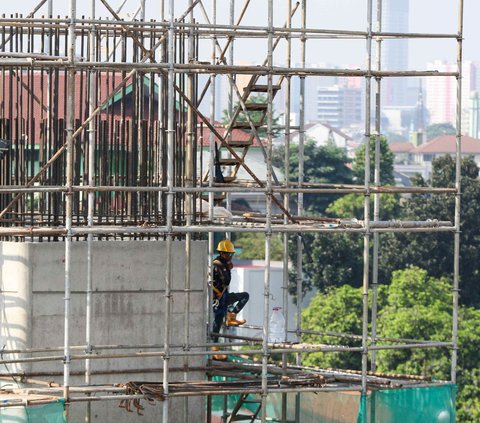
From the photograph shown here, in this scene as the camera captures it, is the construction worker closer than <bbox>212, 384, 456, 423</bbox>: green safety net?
No

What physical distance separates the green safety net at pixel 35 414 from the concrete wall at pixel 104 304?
5.57 ft

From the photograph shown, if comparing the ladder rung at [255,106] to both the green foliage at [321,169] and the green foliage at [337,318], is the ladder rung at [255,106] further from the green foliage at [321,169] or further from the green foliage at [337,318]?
the green foliage at [321,169]

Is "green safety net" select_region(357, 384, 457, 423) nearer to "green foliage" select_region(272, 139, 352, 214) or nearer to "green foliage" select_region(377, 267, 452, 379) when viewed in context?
"green foliage" select_region(377, 267, 452, 379)

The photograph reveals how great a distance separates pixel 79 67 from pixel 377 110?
6131mm

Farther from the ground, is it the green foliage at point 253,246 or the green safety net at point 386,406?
the green foliage at point 253,246

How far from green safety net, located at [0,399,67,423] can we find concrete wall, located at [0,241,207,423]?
5.57 feet

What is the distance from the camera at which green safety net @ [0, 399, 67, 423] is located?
22.2 meters

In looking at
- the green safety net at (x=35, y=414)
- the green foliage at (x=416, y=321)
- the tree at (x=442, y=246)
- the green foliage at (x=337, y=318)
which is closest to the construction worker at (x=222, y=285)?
the green safety net at (x=35, y=414)

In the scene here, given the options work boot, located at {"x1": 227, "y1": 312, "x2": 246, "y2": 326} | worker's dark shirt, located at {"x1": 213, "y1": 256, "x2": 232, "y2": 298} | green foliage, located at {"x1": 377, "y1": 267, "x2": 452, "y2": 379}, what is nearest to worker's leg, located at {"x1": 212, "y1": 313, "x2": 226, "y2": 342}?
worker's dark shirt, located at {"x1": 213, "y1": 256, "x2": 232, "y2": 298}

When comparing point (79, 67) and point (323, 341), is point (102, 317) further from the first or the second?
point (323, 341)

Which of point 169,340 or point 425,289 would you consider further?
point 425,289

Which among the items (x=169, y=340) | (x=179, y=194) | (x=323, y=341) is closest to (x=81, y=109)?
(x=179, y=194)

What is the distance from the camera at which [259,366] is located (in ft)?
85.7

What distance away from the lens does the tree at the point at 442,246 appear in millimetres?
80125
